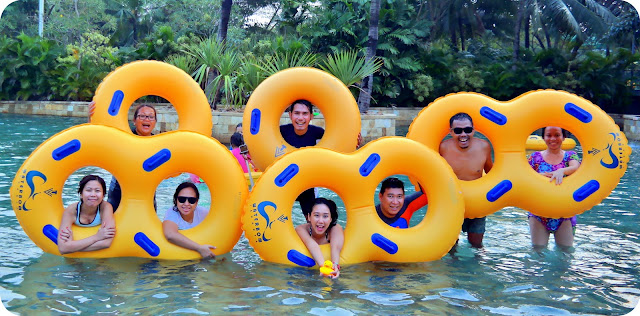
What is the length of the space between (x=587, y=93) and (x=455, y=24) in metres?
7.74

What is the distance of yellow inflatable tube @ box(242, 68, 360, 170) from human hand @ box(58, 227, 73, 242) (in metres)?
1.63

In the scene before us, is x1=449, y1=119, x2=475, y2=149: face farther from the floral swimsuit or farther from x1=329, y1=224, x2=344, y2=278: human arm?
x1=329, y1=224, x2=344, y2=278: human arm

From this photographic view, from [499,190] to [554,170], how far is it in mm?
585

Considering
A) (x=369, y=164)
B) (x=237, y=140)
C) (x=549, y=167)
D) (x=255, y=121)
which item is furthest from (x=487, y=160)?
(x=237, y=140)

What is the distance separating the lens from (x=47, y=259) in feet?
17.7

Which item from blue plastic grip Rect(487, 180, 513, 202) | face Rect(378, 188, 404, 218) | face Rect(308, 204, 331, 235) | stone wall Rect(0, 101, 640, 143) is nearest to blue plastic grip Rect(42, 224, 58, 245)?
face Rect(308, 204, 331, 235)

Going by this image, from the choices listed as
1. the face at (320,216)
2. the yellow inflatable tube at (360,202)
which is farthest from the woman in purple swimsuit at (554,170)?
the face at (320,216)

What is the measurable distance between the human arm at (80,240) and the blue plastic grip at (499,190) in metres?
3.06

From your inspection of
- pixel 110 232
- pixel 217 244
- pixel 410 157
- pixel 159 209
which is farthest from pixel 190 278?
pixel 159 209

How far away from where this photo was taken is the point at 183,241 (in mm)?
5227

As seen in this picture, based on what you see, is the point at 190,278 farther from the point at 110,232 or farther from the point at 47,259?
the point at 47,259

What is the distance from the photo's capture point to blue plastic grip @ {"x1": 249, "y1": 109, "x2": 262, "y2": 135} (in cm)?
577

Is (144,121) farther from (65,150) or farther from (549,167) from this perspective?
(549,167)

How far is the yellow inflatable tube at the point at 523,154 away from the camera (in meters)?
5.57
